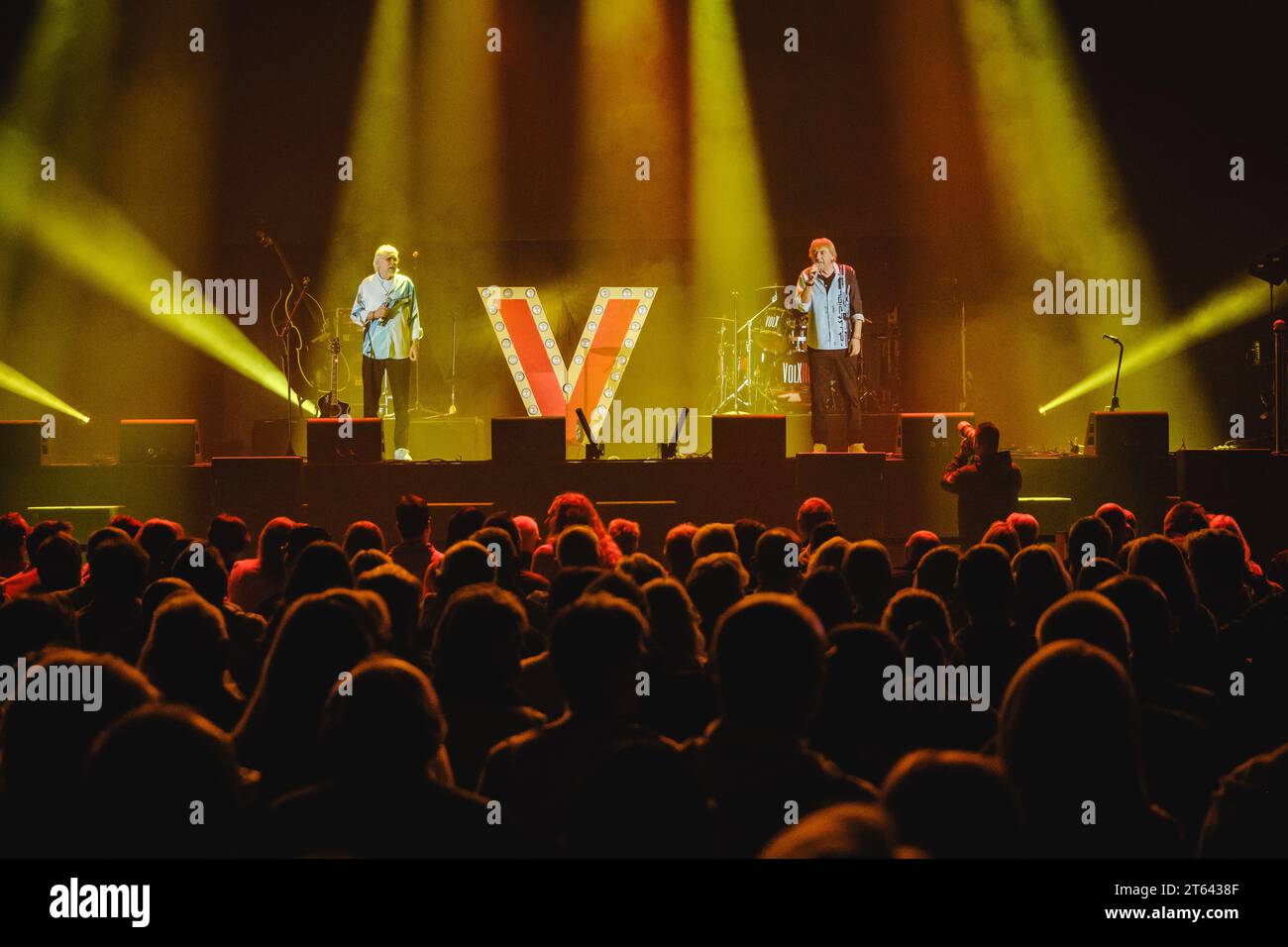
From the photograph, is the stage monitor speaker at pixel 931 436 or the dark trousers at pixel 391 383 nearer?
the stage monitor speaker at pixel 931 436

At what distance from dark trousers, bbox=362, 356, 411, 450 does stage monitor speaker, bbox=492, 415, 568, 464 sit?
120cm

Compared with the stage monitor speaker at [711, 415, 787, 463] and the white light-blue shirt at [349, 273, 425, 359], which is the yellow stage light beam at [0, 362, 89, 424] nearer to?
the white light-blue shirt at [349, 273, 425, 359]

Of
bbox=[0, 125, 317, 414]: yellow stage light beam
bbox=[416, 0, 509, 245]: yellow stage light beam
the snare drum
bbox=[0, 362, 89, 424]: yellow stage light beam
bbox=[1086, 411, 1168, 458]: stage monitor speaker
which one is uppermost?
bbox=[416, 0, 509, 245]: yellow stage light beam

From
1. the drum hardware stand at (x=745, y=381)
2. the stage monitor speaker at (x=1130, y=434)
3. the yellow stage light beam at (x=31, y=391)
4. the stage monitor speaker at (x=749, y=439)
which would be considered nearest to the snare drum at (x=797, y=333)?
the drum hardware stand at (x=745, y=381)

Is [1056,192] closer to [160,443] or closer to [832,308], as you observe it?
[832,308]

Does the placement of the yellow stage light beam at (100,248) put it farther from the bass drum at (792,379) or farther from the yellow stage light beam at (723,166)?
the bass drum at (792,379)

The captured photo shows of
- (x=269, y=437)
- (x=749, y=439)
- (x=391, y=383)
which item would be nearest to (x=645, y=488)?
(x=749, y=439)

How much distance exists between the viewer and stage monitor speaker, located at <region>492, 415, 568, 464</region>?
941 cm

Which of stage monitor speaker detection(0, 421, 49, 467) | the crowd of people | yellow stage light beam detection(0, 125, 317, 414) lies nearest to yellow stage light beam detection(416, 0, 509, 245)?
yellow stage light beam detection(0, 125, 317, 414)

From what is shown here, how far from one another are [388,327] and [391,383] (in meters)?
0.51

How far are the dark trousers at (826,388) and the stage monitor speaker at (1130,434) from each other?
1.89 meters

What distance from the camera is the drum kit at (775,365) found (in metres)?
13.7
